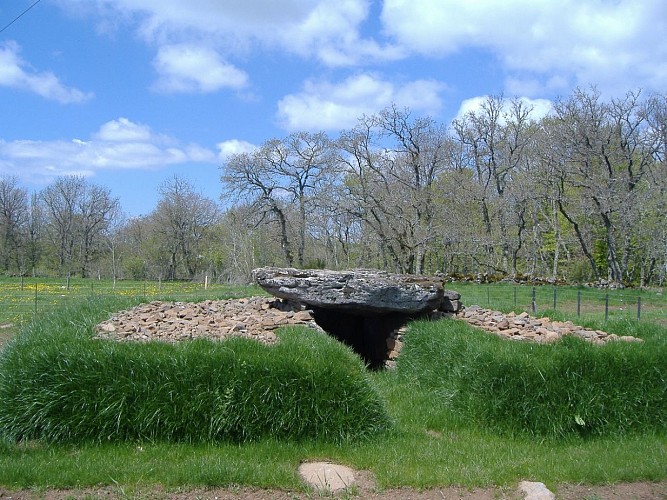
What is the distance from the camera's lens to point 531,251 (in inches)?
1403

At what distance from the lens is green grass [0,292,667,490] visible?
4.94m

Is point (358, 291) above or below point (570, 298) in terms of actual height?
above

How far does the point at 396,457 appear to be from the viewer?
5688 mm

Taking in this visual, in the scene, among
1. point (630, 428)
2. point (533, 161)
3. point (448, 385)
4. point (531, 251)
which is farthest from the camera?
point (531, 251)

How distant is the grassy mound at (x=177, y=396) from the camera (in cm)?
590

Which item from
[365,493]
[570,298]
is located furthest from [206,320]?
[570,298]

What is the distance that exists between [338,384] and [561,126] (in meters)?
25.5

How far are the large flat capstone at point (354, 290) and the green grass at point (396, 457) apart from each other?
113 inches

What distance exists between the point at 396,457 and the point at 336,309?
5123mm

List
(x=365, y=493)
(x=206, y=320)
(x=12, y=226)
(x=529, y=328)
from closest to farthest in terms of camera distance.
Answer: (x=365, y=493) → (x=206, y=320) → (x=529, y=328) → (x=12, y=226)

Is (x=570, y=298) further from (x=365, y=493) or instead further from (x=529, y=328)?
(x=365, y=493)

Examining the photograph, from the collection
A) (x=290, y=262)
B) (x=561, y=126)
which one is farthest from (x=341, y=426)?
(x=290, y=262)

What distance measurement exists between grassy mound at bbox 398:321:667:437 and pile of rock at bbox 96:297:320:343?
108 inches

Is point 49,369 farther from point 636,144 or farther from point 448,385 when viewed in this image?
point 636,144
